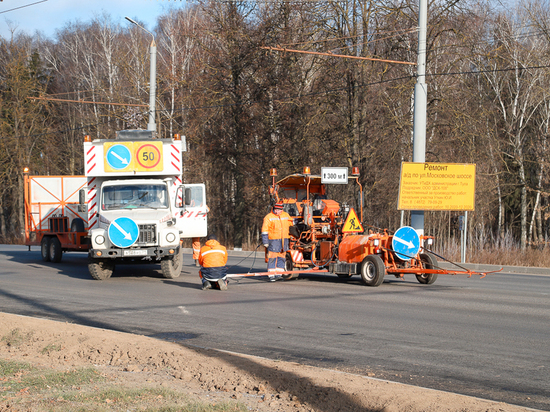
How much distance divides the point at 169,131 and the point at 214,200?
5.39 meters

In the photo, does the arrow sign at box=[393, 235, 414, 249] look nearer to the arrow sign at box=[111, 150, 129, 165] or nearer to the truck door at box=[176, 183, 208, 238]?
the truck door at box=[176, 183, 208, 238]

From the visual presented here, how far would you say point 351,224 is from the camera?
1445 cm

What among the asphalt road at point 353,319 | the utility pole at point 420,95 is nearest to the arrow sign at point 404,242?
the asphalt road at point 353,319

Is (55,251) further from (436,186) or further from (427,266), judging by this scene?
(436,186)

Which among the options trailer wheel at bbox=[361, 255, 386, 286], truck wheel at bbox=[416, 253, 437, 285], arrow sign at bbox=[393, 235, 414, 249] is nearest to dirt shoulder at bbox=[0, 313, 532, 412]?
trailer wheel at bbox=[361, 255, 386, 286]

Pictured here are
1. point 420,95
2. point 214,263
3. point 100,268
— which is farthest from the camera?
point 420,95

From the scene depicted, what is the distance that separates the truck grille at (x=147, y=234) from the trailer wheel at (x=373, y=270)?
5058mm

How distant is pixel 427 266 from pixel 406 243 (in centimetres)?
97

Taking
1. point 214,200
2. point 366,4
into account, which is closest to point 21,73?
point 214,200

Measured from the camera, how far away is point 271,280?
49.0ft

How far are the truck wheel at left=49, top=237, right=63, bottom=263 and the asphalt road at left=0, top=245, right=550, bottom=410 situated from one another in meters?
A: 4.36

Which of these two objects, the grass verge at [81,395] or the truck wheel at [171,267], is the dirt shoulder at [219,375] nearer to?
the grass verge at [81,395]

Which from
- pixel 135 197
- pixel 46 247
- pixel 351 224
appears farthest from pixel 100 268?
pixel 46 247

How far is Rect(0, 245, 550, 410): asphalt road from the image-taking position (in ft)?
21.0
